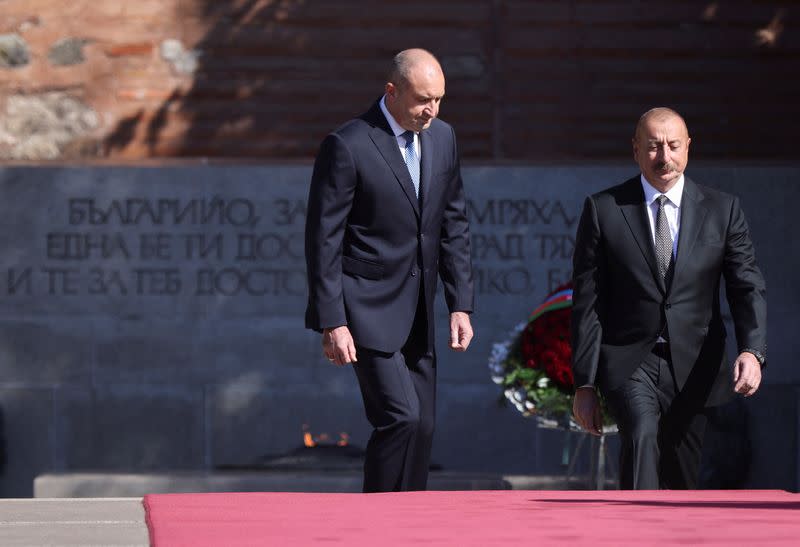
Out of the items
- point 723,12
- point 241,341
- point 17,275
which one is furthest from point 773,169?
point 17,275

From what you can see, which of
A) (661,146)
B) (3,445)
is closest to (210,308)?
(3,445)

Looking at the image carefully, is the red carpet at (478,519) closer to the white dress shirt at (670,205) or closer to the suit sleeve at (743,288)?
the suit sleeve at (743,288)

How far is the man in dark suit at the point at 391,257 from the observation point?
21.3ft

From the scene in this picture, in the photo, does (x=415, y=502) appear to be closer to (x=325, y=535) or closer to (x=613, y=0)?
(x=325, y=535)

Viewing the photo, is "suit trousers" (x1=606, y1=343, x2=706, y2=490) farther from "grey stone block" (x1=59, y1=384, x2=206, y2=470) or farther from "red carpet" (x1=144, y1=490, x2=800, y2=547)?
"grey stone block" (x1=59, y1=384, x2=206, y2=470)

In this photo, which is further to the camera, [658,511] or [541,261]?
[541,261]

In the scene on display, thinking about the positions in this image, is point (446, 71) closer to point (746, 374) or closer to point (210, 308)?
point (210, 308)

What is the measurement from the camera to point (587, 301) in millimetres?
6691

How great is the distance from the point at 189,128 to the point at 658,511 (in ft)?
27.9

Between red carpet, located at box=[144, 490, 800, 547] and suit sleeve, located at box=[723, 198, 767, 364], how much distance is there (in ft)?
5.68

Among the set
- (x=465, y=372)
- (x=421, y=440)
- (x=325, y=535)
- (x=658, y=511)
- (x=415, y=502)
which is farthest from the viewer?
(x=465, y=372)

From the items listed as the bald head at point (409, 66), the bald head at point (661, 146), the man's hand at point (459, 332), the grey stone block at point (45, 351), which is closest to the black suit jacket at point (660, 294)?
the bald head at point (661, 146)

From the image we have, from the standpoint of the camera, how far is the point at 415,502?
4.66 meters

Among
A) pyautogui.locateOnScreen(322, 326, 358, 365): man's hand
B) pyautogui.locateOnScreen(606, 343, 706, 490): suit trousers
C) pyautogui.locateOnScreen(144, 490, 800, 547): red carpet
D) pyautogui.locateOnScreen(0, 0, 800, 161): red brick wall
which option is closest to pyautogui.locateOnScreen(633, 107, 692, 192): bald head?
pyautogui.locateOnScreen(606, 343, 706, 490): suit trousers
